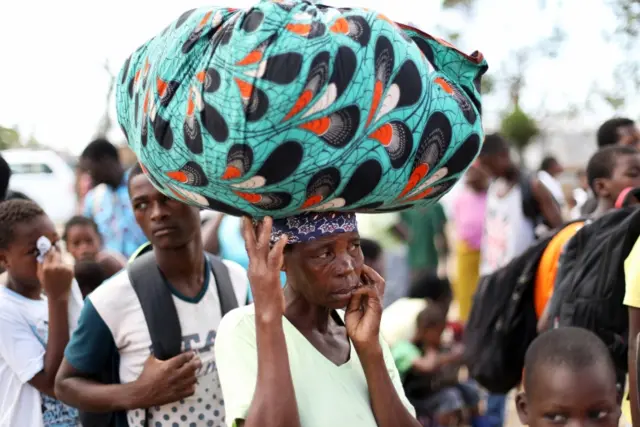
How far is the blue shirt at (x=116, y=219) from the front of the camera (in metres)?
6.84

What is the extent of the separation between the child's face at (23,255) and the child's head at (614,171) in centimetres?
284

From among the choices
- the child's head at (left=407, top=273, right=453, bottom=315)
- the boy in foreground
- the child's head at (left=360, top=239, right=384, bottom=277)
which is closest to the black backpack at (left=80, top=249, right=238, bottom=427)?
the boy in foreground

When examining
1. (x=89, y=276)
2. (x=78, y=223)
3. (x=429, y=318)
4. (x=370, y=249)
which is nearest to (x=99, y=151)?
(x=78, y=223)

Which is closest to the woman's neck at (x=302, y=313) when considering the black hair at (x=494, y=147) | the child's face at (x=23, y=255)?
the child's face at (x=23, y=255)

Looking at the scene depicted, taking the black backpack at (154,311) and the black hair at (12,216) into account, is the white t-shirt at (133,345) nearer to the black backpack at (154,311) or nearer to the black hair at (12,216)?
the black backpack at (154,311)

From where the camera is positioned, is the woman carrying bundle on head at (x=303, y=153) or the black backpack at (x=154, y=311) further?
the black backpack at (x=154, y=311)

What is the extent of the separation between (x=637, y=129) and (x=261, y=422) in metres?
4.88

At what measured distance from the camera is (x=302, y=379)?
2.54 meters

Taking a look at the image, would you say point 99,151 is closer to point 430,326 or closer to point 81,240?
point 81,240

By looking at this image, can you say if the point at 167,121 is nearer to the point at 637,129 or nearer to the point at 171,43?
the point at 171,43

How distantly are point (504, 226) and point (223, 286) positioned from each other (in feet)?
15.0

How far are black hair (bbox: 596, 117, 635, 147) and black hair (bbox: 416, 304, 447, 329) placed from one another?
5.65 feet

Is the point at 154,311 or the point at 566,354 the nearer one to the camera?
the point at 566,354

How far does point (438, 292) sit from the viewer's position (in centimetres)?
653
